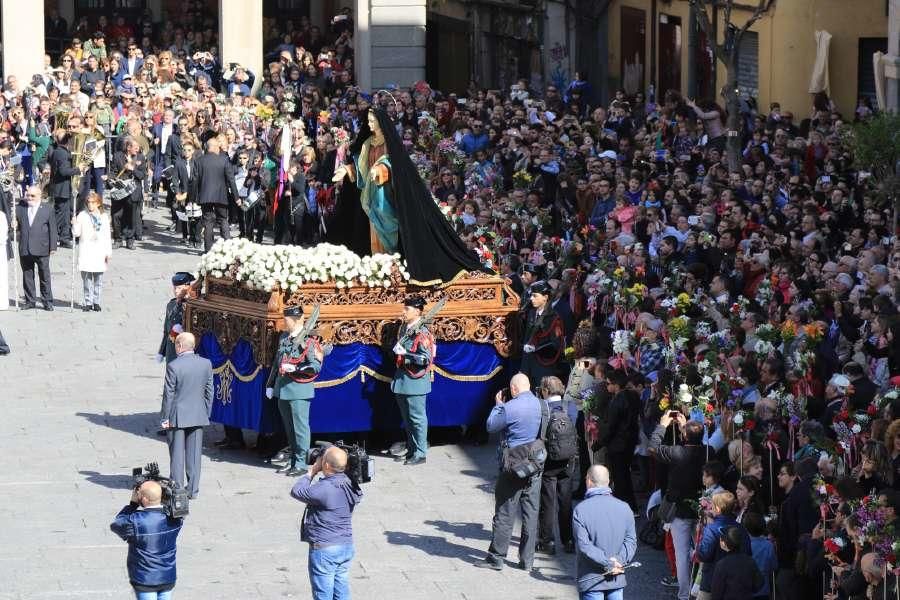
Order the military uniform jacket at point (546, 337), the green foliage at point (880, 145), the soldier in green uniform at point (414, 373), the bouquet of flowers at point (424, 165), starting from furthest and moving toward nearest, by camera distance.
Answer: the bouquet of flowers at point (424, 165)
the green foliage at point (880, 145)
the military uniform jacket at point (546, 337)
the soldier in green uniform at point (414, 373)

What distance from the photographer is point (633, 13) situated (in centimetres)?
3769

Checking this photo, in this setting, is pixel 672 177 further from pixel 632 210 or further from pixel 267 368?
pixel 267 368

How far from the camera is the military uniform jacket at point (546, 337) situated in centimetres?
1814

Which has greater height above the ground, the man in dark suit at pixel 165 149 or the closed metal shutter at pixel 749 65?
the closed metal shutter at pixel 749 65

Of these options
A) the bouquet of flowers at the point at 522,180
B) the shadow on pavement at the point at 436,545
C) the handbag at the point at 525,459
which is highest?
the bouquet of flowers at the point at 522,180

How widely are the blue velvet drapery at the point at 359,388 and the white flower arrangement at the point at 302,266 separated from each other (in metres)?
0.62

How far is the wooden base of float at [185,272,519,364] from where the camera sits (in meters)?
17.8

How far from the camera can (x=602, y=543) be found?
13.0 metres

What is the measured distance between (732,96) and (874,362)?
10.5 m

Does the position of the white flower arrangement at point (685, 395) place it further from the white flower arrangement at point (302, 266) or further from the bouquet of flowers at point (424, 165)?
the bouquet of flowers at point (424, 165)

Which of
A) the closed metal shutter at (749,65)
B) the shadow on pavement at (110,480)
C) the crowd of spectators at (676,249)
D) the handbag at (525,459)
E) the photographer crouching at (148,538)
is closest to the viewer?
the photographer crouching at (148,538)

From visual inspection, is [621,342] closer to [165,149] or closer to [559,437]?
[559,437]

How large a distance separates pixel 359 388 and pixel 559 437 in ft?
11.1

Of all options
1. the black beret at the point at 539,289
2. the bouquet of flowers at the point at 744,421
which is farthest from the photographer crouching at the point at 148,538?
the black beret at the point at 539,289
